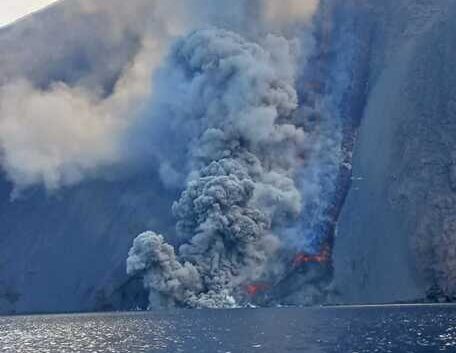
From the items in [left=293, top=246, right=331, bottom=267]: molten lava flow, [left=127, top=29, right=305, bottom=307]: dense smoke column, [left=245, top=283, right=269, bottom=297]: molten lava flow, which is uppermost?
[left=127, top=29, right=305, bottom=307]: dense smoke column

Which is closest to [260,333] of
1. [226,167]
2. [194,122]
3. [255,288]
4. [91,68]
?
[226,167]

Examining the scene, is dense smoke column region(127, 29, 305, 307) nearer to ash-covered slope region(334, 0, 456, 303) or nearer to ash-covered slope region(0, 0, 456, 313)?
ash-covered slope region(0, 0, 456, 313)

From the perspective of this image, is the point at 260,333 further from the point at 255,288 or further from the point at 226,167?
the point at 255,288

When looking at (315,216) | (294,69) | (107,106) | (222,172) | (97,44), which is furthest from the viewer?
(97,44)

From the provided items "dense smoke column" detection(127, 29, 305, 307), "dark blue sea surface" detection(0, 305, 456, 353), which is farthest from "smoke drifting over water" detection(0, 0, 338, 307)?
"dark blue sea surface" detection(0, 305, 456, 353)

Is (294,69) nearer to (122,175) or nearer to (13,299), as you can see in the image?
(122,175)

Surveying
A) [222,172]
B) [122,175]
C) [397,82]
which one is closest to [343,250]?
[222,172]
